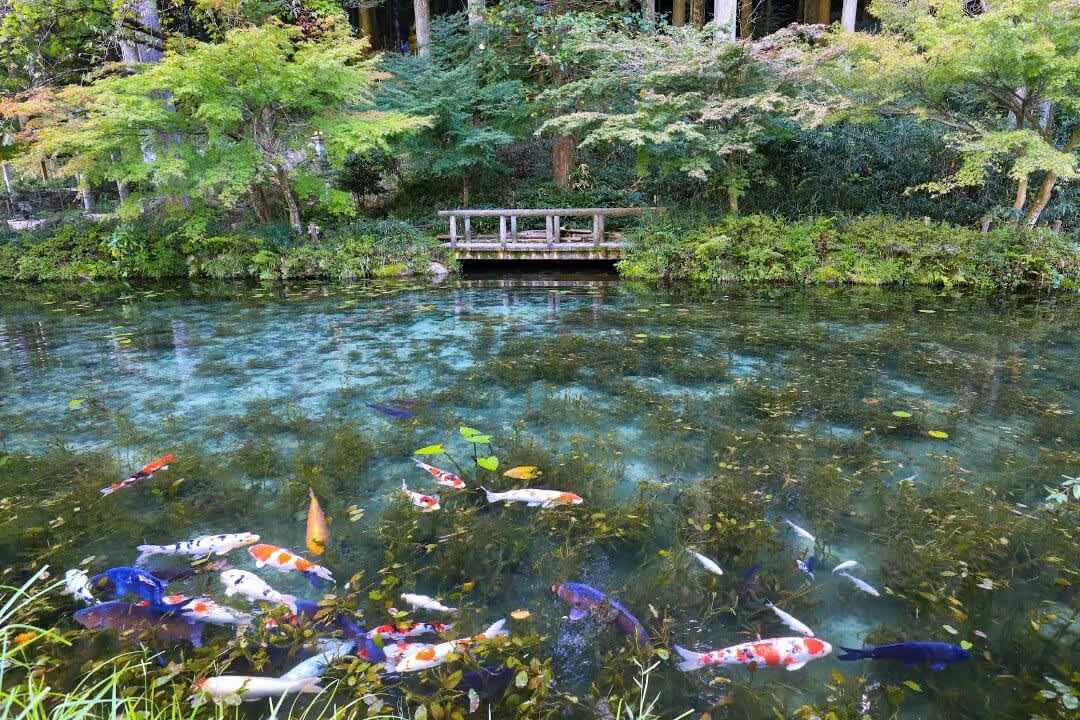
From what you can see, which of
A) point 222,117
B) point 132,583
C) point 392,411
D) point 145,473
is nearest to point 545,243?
point 222,117

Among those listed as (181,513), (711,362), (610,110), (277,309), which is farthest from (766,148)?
(181,513)

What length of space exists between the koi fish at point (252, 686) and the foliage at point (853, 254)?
1006 cm

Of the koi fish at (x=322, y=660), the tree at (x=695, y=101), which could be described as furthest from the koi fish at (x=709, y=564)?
the tree at (x=695, y=101)

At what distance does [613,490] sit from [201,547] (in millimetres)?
2260

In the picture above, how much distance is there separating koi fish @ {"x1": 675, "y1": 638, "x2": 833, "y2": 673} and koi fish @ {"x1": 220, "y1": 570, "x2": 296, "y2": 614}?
1.69 meters

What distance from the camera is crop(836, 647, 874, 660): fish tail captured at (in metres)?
2.38

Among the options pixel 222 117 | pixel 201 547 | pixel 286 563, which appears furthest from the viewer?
pixel 222 117

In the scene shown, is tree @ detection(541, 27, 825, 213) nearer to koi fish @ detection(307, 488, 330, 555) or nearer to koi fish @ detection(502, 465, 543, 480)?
koi fish @ detection(502, 465, 543, 480)

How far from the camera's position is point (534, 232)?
46.2 feet

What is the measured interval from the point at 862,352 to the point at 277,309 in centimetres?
803

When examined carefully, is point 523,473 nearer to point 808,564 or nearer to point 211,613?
point 808,564

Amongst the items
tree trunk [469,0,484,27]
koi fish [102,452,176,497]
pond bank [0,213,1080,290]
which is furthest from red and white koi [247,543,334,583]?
→ tree trunk [469,0,484,27]

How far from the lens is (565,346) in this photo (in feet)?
22.9

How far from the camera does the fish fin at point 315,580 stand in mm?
2832
